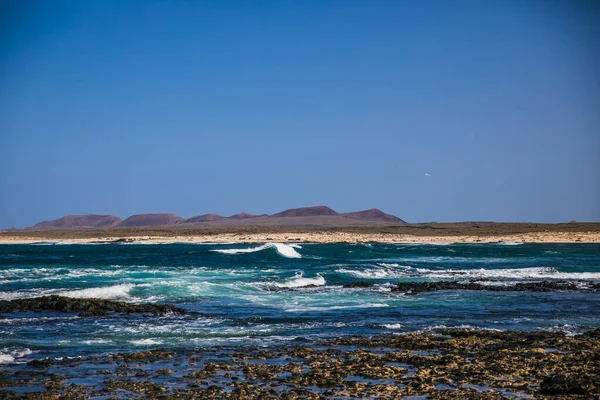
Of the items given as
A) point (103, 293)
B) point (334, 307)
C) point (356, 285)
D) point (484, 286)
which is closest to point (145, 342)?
point (334, 307)

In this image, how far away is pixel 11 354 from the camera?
14.2m

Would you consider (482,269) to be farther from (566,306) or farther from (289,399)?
(289,399)

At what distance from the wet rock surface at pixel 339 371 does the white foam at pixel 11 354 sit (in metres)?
0.51

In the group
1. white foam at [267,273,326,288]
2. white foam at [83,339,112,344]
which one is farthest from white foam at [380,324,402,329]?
white foam at [267,273,326,288]

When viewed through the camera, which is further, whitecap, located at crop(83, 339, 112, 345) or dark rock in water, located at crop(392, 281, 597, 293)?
dark rock in water, located at crop(392, 281, 597, 293)

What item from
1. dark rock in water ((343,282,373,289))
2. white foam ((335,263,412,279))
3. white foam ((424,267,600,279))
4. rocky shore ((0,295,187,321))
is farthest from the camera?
white foam ((424,267,600,279))

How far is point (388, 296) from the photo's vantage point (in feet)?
84.9

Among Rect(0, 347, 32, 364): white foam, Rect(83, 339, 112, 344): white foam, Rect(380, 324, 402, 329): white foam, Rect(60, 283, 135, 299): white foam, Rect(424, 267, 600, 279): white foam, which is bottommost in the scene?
Rect(424, 267, 600, 279): white foam

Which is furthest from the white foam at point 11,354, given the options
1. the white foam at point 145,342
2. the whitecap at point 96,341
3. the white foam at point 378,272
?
the white foam at point 378,272

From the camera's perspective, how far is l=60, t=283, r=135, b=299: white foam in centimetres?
2620

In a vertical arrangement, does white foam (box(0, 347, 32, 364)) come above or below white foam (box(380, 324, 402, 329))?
above

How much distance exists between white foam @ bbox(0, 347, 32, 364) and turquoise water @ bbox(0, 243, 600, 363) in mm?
28

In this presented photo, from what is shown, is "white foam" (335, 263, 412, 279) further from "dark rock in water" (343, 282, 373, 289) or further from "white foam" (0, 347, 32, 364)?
"white foam" (0, 347, 32, 364)

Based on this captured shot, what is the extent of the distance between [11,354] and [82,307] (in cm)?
722
